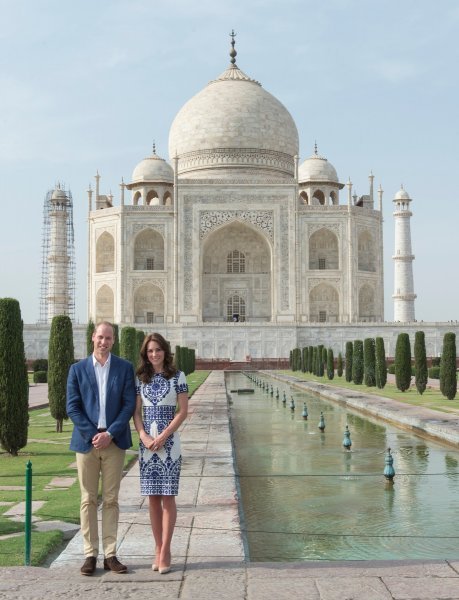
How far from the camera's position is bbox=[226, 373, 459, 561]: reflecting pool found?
14.9ft

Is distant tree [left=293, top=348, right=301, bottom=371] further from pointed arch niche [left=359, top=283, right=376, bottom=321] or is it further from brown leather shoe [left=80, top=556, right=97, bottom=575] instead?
brown leather shoe [left=80, top=556, right=97, bottom=575]

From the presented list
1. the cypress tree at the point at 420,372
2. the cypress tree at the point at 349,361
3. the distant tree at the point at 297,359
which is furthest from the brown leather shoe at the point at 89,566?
the distant tree at the point at 297,359

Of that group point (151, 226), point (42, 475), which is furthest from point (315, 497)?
point (151, 226)

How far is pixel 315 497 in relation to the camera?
593cm

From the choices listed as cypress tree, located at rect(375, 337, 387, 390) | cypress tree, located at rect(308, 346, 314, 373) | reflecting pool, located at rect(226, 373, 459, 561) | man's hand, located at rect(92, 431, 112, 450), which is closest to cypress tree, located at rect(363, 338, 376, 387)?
cypress tree, located at rect(375, 337, 387, 390)

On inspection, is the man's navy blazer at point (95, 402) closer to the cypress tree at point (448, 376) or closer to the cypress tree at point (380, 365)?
the cypress tree at point (448, 376)

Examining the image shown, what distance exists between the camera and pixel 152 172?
3909cm

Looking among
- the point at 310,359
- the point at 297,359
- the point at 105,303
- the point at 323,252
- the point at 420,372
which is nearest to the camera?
the point at 420,372

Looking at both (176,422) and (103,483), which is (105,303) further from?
(176,422)

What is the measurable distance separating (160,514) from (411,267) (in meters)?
35.5

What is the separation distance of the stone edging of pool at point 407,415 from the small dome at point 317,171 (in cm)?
2452

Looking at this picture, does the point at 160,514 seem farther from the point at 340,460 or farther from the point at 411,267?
the point at 411,267

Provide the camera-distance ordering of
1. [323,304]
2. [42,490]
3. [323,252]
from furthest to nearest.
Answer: [323,252], [323,304], [42,490]

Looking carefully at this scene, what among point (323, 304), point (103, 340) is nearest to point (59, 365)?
point (103, 340)
